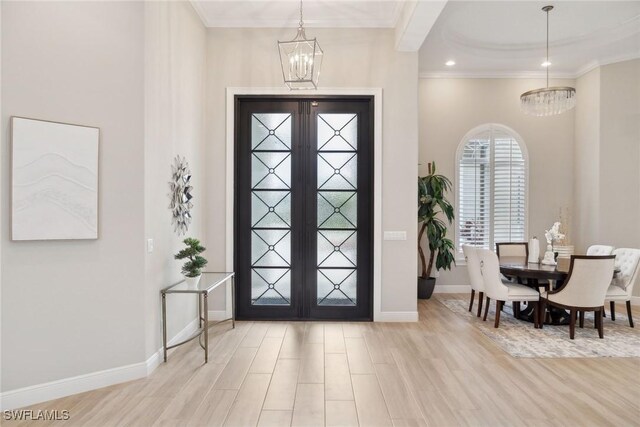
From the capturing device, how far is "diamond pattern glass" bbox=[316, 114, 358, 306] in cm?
470

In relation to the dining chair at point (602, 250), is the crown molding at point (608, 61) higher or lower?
higher

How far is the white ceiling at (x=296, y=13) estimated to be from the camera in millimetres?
4199

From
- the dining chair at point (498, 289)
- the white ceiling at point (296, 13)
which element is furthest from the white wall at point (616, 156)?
the white ceiling at point (296, 13)

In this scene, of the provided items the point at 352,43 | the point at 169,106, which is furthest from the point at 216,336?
the point at 352,43

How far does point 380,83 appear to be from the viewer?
15.1ft

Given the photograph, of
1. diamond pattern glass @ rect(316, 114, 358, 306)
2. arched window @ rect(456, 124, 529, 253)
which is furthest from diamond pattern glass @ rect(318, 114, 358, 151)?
arched window @ rect(456, 124, 529, 253)

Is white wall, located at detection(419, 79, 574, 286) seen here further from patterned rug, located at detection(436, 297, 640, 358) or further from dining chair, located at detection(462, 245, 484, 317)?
patterned rug, located at detection(436, 297, 640, 358)

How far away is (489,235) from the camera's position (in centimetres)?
628

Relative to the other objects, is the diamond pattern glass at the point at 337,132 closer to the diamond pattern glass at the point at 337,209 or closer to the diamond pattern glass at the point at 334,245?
the diamond pattern glass at the point at 337,209

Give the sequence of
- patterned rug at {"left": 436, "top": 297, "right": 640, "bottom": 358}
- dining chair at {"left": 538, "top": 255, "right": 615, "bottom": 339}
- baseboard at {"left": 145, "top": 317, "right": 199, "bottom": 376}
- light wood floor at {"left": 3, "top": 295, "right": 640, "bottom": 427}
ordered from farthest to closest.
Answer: dining chair at {"left": 538, "top": 255, "right": 615, "bottom": 339} < patterned rug at {"left": 436, "top": 297, "right": 640, "bottom": 358} < baseboard at {"left": 145, "top": 317, "right": 199, "bottom": 376} < light wood floor at {"left": 3, "top": 295, "right": 640, "bottom": 427}

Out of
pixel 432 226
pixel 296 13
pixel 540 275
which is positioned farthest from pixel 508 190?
pixel 296 13

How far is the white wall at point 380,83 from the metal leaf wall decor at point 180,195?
0.72 m

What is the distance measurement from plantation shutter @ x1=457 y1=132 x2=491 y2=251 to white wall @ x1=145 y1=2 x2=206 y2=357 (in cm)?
433

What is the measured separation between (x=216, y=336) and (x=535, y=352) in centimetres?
335
